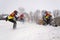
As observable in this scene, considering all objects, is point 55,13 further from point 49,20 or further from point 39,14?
point 49,20

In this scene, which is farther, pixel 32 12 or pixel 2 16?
pixel 2 16

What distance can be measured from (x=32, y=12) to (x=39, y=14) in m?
1.35

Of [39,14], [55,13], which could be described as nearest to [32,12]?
[39,14]

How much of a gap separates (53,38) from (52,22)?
26.7 feet

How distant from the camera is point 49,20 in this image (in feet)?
58.5

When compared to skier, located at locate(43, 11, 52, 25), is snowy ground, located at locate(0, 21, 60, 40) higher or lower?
lower

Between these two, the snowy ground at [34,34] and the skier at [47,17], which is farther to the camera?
the skier at [47,17]

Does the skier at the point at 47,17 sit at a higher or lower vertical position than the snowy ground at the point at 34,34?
higher

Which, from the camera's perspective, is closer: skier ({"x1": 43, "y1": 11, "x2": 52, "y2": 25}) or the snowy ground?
the snowy ground

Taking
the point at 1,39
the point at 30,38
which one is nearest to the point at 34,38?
the point at 30,38

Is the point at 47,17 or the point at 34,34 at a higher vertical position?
the point at 47,17

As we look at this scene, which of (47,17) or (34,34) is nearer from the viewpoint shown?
(34,34)

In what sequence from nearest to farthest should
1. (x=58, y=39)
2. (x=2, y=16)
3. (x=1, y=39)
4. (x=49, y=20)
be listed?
(x=58, y=39) < (x=1, y=39) < (x=49, y=20) < (x=2, y=16)

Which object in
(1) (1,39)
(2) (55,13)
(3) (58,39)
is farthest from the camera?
(2) (55,13)
